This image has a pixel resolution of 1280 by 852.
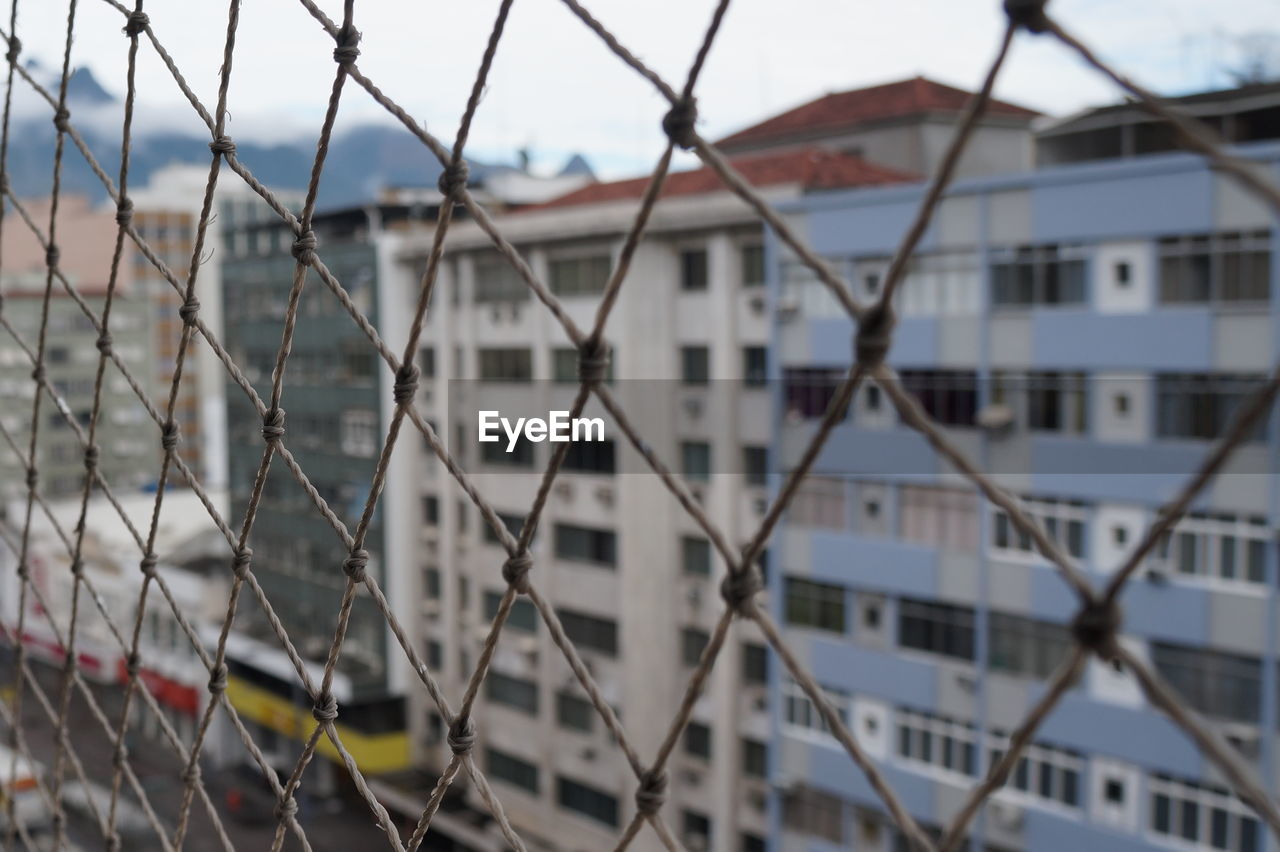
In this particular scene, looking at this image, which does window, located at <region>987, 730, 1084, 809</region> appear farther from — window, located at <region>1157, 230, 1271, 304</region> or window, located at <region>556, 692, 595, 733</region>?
window, located at <region>556, 692, 595, 733</region>

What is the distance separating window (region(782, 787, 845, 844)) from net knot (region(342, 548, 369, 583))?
165 inches

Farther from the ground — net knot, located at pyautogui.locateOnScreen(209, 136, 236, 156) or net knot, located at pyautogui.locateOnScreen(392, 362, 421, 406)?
net knot, located at pyautogui.locateOnScreen(209, 136, 236, 156)

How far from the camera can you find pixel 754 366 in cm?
497

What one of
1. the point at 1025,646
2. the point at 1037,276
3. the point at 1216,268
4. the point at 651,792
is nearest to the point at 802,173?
the point at 1037,276

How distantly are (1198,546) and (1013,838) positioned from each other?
113 cm

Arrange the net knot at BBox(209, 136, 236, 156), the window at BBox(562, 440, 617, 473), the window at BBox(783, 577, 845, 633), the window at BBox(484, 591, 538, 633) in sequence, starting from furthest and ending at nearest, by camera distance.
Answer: the window at BBox(484, 591, 538, 633) < the window at BBox(562, 440, 617, 473) < the window at BBox(783, 577, 845, 633) < the net knot at BBox(209, 136, 236, 156)

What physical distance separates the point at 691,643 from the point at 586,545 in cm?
67

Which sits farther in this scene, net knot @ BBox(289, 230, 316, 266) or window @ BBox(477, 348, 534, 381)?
window @ BBox(477, 348, 534, 381)

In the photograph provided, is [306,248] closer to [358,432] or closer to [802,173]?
[802,173]

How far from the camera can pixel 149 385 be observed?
10125 mm

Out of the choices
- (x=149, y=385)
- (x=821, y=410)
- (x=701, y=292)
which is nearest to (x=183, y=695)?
(x=149, y=385)

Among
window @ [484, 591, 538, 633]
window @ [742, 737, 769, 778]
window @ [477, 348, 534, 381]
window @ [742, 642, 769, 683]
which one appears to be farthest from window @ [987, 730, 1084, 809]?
window @ [477, 348, 534, 381]

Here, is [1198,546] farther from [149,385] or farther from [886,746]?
[149,385]

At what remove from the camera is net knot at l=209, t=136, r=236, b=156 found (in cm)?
73
